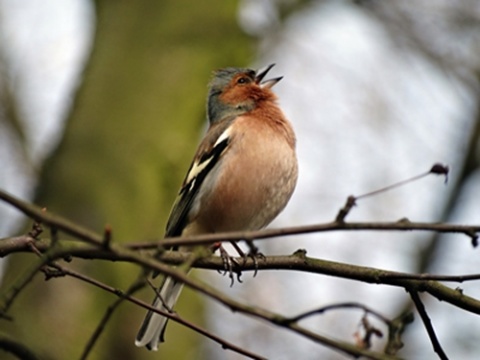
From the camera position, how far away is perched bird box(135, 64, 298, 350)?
226 inches

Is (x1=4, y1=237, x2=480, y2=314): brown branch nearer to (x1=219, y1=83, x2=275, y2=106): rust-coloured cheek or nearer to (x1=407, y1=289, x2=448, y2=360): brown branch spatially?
(x1=407, y1=289, x2=448, y2=360): brown branch

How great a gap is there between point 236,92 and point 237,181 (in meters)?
1.39

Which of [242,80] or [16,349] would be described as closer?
[16,349]

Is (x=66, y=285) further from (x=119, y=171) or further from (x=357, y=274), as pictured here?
(x=357, y=274)

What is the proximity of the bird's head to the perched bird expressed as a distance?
447 millimetres

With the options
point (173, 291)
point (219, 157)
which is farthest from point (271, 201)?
point (173, 291)

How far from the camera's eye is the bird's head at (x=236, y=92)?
678cm

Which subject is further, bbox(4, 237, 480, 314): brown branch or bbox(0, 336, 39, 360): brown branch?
bbox(4, 237, 480, 314): brown branch

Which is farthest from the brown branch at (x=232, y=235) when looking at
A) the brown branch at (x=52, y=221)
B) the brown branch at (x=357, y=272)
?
the brown branch at (x=357, y=272)

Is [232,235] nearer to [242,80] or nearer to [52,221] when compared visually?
[52,221]

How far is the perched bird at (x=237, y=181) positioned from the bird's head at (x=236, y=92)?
447 mm

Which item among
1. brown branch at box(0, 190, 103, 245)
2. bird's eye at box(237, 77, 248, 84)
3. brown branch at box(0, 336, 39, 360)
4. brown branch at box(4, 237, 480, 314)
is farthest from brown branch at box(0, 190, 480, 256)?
bird's eye at box(237, 77, 248, 84)

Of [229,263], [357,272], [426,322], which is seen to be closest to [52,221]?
[357,272]

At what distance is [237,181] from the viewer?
18.9ft
